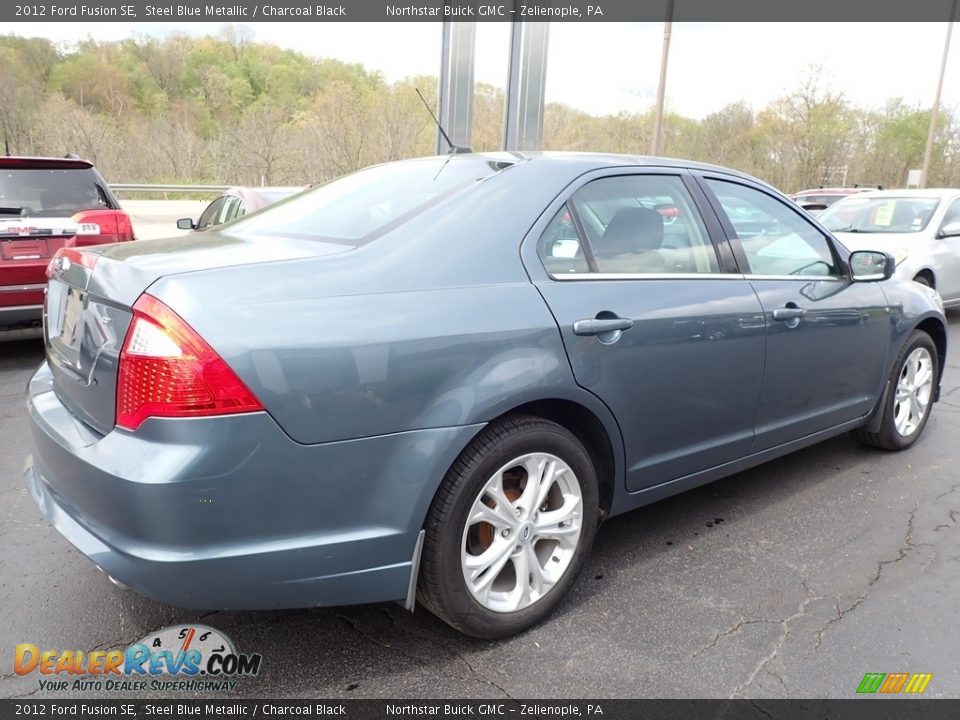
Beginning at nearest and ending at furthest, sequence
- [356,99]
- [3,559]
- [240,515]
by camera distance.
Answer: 1. [240,515]
2. [3,559]
3. [356,99]

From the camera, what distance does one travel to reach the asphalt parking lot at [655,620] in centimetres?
222

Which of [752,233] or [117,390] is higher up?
[752,233]

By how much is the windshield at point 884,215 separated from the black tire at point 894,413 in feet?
15.4

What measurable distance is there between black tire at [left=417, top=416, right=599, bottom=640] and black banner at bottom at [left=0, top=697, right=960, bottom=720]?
262 mm

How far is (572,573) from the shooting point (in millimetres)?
2561

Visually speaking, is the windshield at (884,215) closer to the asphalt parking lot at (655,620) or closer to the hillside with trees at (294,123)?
the asphalt parking lot at (655,620)

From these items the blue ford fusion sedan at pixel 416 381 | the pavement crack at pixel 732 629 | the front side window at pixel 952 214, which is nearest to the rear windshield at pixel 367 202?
the blue ford fusion sedan at pixel 416 381

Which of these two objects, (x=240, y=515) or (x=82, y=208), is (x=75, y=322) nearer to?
(x=240, y=515)

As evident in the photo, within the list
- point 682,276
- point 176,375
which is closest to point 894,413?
point 682,276

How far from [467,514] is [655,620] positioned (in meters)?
0.88

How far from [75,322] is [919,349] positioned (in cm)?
433

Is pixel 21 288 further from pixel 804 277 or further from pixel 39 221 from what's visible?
pixel 804 277

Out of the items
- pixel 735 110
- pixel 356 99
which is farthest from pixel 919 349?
pixel 735 110

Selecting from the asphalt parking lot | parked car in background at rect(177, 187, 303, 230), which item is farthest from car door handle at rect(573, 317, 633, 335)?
parked car in background at rect(177, 187, 303, 230)
